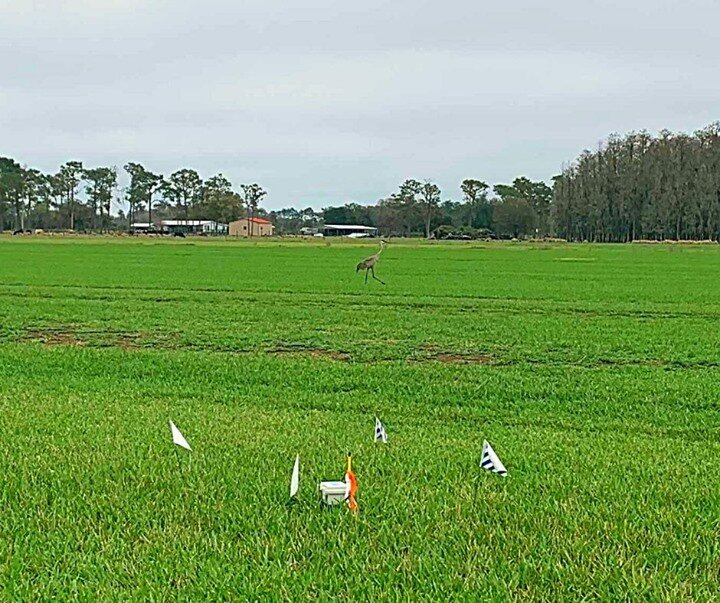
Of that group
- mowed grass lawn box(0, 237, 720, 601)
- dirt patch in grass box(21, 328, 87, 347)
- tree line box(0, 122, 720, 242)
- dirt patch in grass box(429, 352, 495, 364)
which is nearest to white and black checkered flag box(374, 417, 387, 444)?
mowed grass lawn box(0, 237, 720, 601)

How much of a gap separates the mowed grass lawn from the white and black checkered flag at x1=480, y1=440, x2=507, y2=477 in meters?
0.12

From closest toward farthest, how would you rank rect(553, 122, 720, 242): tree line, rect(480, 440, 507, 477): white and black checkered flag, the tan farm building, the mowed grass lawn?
the mowed grass lawn → rect(480, 440, 507, 477): white and black checkered flag → rect(553, 122, 720, 242): tree line → the tan farm building

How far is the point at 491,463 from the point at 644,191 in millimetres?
118909

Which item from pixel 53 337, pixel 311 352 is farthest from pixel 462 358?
pixel 53 337

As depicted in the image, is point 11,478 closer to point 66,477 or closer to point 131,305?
point 66,477

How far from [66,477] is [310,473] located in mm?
1632

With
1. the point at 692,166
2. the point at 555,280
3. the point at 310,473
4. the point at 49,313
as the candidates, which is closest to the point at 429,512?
the point at 310,473

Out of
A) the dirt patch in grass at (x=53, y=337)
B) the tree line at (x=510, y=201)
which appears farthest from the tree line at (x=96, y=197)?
the dirt patch in grass at (x=53, y=337)

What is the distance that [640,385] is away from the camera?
11.4 meters

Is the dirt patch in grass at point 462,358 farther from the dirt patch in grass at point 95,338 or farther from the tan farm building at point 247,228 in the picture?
the tan farm building at point 247,228

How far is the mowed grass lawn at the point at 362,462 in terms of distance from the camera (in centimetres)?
421

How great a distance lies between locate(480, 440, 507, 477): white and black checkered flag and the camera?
5883 millimetres

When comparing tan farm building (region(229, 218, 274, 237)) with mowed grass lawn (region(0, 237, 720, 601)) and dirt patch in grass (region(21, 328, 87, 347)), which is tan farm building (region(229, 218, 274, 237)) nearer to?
dirt patch in grass (region(21, 328, 87, 347))

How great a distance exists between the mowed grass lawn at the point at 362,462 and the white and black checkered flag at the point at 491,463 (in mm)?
117
